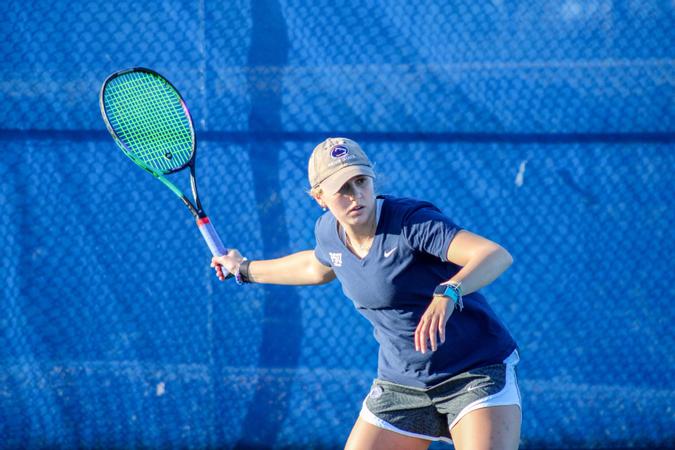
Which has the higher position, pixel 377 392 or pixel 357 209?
pixel 357 209

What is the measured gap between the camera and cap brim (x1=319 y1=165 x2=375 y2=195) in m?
2.73

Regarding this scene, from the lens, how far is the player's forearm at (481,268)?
247cm

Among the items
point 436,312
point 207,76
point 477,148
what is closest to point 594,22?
point 477,148

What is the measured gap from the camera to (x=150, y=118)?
3.87 meters

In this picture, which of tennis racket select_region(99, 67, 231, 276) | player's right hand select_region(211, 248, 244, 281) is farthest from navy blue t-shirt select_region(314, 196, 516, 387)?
tennis racket select_region(99, 67, 231, 276)

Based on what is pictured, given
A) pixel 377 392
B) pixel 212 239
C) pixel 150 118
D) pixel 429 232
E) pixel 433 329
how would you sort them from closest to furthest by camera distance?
pixel 433 329 < pixel 429 232 < pixel 377 392 < pixel 212 239 < pixel 150 118

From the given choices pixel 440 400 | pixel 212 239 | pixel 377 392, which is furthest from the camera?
pixel 212 239

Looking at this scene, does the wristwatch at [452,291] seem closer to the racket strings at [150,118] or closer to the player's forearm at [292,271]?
the player's forearm at [292,271]

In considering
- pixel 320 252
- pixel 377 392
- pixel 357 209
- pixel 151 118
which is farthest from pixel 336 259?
pixel 151 118

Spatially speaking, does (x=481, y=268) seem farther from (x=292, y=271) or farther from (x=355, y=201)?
(x=292, y=271)

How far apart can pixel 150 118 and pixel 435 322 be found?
1.99 m

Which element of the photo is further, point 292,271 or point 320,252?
point 292,271

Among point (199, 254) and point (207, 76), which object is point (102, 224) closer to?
point (199, 254)

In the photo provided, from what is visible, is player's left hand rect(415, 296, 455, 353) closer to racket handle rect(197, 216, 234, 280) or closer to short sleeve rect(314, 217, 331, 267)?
short sleeve rect(314, 217, 331, 267)
